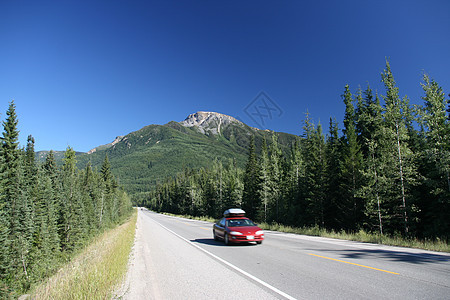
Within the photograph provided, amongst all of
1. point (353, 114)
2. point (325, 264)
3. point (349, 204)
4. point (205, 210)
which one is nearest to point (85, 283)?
point (325, 264)

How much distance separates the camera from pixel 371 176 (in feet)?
61.6

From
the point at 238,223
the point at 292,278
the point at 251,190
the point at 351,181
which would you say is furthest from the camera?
the point at 251,190

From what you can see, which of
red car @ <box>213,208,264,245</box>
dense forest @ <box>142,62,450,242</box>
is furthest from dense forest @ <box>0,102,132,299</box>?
dense forest @ <box>142,62,450,242</box>

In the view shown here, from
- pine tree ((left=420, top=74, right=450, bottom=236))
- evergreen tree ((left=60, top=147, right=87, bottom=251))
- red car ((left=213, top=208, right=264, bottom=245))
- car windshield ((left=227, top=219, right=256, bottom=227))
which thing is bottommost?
evergreen tree ((left=60, top=147, right=87, bottom=251))

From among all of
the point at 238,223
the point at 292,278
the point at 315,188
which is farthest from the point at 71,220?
the point at 292,278

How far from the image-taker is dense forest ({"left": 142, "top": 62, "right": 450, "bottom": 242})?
1769 centimetres

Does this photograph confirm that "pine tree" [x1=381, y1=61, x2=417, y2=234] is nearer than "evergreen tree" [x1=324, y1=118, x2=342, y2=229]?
Yes

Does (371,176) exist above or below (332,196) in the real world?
above

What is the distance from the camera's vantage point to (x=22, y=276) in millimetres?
21906

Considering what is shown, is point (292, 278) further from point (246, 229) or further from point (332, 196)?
point (332, 196)

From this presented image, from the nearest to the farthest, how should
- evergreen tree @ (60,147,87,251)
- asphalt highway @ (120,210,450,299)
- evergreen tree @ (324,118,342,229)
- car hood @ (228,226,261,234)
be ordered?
asphalt highway @ (120,210,450,299) → car hood @ (228,226,261,234) → evergreen tree @ (324,118,342,229) → evergreen tree @ (60,147,87,251)

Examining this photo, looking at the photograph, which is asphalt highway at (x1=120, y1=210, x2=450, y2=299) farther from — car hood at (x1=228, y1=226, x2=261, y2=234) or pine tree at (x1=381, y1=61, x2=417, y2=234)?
pine tree at (x1=381, y1=61, x2=417, y2=234)

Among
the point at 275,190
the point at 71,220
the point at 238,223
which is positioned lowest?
the point at 71,220

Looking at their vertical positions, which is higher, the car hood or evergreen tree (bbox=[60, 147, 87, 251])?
the car hood
